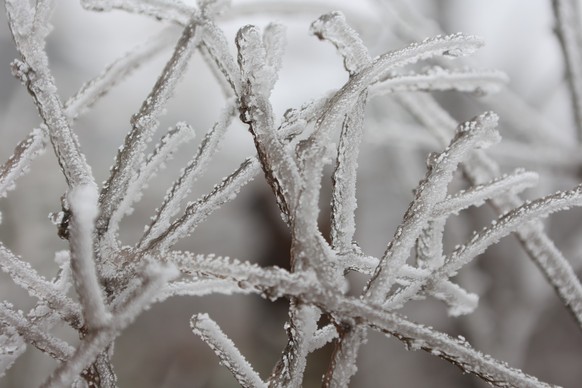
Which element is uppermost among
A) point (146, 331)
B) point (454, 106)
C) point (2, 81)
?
point (454, 106)

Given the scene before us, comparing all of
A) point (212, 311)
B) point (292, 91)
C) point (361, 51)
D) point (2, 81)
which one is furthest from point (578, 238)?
point (2, 81)

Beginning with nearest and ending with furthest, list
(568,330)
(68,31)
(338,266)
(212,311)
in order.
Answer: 1. (338,266)
2. (568,330)
3. (212,311)
4. (68,31)

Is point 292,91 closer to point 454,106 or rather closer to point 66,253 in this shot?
point 454,106

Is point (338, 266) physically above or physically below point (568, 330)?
below

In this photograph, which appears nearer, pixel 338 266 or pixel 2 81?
pixel 338 266

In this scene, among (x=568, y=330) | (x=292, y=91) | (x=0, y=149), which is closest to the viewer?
(x=292, y=91)

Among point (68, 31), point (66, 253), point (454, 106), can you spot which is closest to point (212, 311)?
point (454, 106)

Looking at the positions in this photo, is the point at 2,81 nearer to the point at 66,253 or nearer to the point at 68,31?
the point at 68,31
